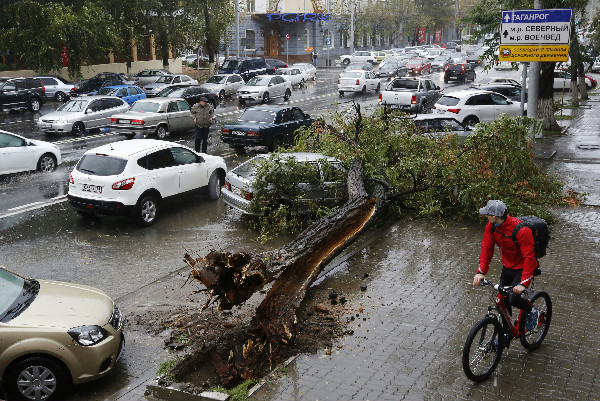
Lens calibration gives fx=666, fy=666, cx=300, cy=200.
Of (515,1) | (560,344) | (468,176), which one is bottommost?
(560,344)

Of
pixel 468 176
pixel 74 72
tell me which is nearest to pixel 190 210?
pixel 468 176

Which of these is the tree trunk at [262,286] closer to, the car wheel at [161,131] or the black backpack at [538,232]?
the black backpack at [538,232]

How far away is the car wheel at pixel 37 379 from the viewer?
675 cm

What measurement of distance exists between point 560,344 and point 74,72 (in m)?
35.3

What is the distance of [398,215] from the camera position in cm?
1366

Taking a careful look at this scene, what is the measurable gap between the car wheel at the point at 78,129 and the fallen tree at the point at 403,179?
12809 mm

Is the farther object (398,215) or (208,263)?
(398,215)

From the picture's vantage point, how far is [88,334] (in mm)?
6980

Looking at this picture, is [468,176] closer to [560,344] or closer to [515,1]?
[560,344]

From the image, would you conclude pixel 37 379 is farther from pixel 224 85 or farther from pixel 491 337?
pixel 224 85

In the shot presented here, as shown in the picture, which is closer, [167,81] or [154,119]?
[154,119]

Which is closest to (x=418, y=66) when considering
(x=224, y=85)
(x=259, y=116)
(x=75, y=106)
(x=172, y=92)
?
(x=224, y=85)

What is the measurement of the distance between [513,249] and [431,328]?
1690 millimetres

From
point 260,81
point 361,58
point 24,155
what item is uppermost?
point 361,58
